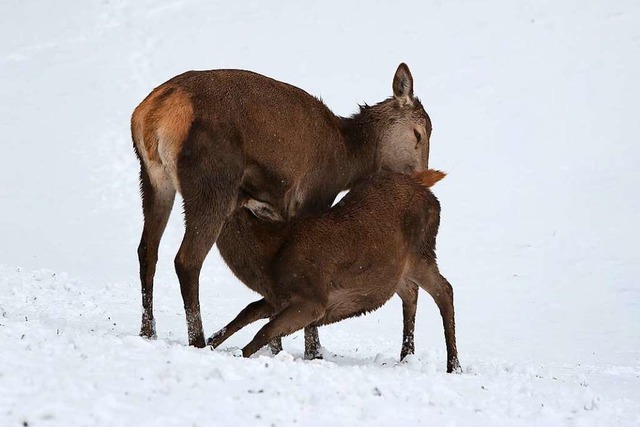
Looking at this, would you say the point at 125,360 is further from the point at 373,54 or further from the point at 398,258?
the point at 373,54

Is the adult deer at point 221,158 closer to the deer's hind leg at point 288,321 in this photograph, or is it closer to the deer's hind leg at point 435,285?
the deer's hind leg at point 288,321

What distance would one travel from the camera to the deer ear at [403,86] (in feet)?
34.3

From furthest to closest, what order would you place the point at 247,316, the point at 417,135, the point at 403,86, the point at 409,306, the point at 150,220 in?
the point at 417,135
the point at 403,86
the point at 409,306
the point at 150,220
the point at 247,316

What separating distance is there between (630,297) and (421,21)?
13.2 meters

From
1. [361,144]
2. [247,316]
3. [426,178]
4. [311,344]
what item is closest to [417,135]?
[361,144]

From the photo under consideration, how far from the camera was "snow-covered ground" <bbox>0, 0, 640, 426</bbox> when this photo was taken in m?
6.19

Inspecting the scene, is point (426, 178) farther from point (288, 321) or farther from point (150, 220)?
point (150, 220)

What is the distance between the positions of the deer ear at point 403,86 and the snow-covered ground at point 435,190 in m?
2.76

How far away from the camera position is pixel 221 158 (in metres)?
8.12

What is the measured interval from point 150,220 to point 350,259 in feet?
5.87

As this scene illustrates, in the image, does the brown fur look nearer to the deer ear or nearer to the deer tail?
Result: the deer tail

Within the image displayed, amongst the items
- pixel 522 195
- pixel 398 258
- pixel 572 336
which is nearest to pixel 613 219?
pixel 522 195

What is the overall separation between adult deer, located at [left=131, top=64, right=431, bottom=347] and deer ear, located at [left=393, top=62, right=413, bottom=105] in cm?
88

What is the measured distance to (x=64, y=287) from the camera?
12.6m
